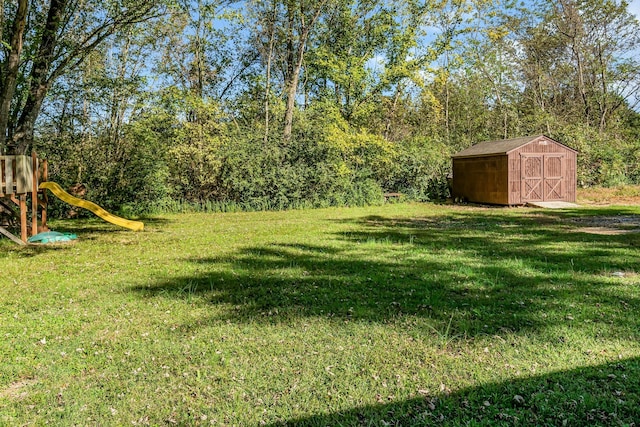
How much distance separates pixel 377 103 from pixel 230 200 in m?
9.87

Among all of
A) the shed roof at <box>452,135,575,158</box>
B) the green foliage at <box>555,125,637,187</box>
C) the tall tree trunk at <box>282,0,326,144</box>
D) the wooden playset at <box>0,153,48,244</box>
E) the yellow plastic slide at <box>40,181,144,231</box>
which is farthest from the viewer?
the green foliage at <box>555,125,637,187</box>

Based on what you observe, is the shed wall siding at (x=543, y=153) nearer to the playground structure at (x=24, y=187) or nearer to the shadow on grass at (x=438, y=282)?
the shadow on grass at (x=438, y=282)

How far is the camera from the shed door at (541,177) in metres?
19.0

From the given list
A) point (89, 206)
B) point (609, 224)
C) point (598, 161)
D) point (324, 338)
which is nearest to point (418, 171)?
point (598, 161)

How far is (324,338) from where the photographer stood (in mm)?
3809

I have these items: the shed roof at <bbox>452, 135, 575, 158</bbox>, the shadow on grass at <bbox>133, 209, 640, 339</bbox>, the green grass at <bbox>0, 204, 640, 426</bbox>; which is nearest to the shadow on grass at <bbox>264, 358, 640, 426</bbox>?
the green grass at <bbox>0, 204, 640, 426</bbox>

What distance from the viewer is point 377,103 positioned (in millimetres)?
23531

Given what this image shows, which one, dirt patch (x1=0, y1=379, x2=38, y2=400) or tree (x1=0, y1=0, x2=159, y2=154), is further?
tree (x1=0, y1=0, x2=159, y2=154)

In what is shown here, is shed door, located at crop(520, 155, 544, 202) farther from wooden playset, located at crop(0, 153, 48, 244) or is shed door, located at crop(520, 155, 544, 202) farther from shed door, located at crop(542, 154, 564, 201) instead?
wooden playset, located at crop(0, 153, 48, 244)

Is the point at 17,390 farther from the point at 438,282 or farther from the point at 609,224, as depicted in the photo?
the point at 609,224

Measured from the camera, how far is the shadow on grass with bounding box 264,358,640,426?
2.52 meters

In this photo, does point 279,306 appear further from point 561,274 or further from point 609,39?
point 609,39

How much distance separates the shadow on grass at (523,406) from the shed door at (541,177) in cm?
1735

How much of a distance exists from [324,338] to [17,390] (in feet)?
7.16
